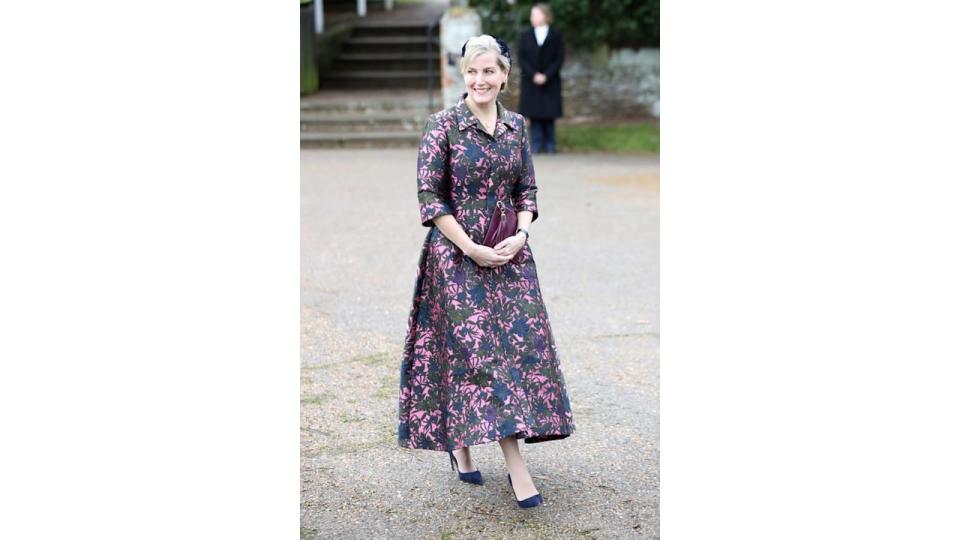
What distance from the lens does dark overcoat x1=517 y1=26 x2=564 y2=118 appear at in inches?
571

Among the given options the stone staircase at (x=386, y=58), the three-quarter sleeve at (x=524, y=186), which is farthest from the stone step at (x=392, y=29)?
the three-quarter sleeve at (x=524, y=186)

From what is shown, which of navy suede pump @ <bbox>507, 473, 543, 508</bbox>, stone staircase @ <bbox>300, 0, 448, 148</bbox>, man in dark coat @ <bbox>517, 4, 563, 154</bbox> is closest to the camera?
navy suede pump @ <bbox>507, 473, 543, 508</bbox>

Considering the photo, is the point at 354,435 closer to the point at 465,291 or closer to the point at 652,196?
the point at 465,291

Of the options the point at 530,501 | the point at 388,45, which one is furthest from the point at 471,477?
the point at 388,45

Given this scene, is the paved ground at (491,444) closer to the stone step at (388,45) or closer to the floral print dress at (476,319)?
the floral print dress at (476,319)

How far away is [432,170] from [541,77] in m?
10.6

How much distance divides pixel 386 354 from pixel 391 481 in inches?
70.1

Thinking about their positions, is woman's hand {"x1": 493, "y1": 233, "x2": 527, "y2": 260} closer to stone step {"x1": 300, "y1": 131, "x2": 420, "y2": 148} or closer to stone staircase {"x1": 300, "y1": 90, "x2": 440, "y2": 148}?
stone staircase {"x1": 300, "y1": 90, "x2": 440, "y2": 148}

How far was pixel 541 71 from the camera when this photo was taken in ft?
48.4

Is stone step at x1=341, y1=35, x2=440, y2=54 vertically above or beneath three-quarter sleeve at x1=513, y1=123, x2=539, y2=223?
above

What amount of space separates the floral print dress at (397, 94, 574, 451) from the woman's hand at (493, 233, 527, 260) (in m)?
0.09

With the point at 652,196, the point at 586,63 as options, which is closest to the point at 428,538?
the point at 652,196

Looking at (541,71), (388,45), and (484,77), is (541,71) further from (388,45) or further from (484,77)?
(484,77)

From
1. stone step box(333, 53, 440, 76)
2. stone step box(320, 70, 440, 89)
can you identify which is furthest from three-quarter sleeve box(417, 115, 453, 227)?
stone step box(333, 53, 440, 76)
